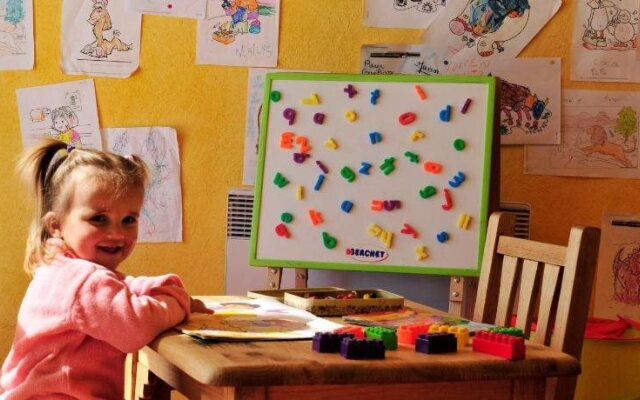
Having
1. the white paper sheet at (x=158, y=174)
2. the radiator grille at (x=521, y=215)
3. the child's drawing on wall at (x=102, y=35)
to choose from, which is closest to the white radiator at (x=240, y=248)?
the white paper sheet at (x=158, y=174)

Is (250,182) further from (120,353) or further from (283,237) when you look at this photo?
(120,353)

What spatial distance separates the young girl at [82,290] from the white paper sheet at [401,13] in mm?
1486

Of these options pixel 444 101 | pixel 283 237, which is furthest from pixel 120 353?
pixel 444 101

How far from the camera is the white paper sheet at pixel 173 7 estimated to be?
126 inches

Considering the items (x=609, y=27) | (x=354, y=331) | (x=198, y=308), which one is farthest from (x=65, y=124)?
(x=354, y=331)

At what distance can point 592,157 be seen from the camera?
10.5ft

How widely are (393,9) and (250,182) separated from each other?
2.45 feet

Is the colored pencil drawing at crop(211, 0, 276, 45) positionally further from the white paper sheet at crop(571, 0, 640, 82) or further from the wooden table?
the wooden table

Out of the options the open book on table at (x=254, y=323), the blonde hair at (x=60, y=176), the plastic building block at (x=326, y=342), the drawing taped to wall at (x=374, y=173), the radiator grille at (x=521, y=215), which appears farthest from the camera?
the radiator grille at (x=521, y=215)

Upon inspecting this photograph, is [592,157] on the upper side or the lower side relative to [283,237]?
upper

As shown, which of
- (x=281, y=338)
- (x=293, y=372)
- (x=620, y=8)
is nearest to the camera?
(x=293, y=372)

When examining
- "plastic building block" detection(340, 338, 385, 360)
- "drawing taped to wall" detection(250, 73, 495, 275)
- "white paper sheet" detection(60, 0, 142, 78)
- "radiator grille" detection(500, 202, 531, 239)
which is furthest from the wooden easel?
"plastic building block" detection(340, 338, 385, 360)

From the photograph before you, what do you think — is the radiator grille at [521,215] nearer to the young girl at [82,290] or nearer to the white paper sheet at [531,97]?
the white paper sheet at [531,97]

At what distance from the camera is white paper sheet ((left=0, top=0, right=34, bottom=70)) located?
3.18 m
